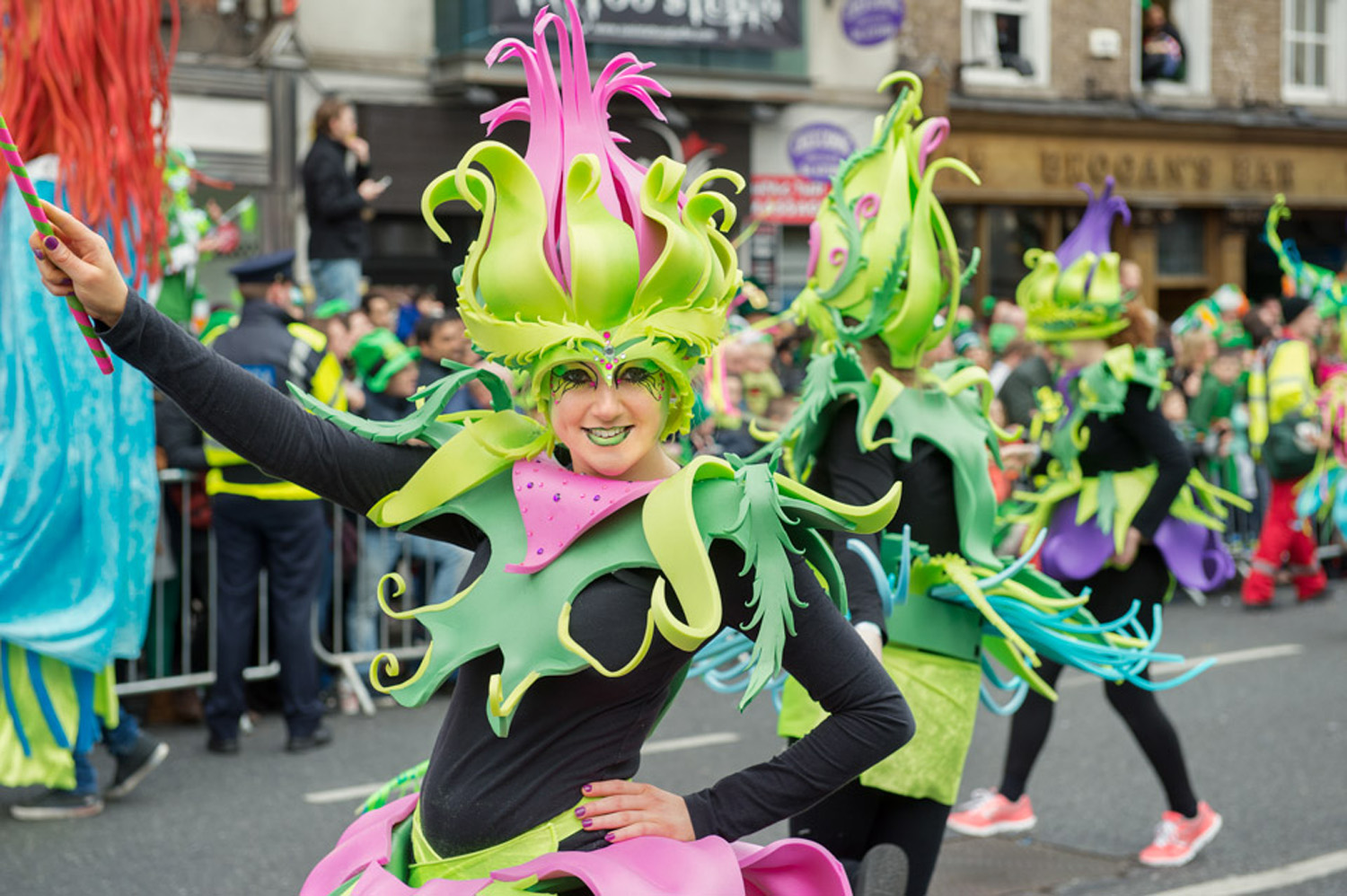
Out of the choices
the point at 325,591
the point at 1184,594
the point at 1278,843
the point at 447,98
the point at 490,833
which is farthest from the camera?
the point at 447,98

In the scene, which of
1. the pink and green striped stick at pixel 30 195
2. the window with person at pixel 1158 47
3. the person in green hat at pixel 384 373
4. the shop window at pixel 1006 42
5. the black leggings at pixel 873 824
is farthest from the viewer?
the window with person at pixel 1158 47

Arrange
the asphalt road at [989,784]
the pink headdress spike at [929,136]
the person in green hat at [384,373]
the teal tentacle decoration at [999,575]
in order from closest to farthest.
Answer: the teal tentacle decoration at [999,575], the pink headdress spike at [929,136], the asphalt road at [989,784], the person in green hat at [384,373]

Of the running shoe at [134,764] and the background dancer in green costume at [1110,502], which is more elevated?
the background dancer in green costume at [1110,502]

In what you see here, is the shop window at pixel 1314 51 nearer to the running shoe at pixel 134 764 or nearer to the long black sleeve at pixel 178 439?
the long black sleeve at pixel 178 439

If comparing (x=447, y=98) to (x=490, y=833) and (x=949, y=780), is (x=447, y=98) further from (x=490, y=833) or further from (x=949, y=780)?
(x=490, y=833)

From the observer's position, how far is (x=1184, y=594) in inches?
458

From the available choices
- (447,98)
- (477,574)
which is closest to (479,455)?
(477,574)

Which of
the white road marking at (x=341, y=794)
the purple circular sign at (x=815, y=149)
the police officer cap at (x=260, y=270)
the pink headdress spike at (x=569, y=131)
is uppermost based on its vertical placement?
the purple circular sign at (x=815, y=149)

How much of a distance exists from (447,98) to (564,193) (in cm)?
1336

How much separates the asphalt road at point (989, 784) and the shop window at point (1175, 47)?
13.7m

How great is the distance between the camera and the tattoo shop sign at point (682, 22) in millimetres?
15203

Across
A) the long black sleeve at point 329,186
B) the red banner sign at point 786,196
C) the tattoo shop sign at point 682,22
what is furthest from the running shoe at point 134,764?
the red banner sign at point 786,196

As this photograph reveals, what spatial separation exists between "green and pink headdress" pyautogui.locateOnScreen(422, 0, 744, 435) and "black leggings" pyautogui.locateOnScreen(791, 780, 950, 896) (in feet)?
4.88

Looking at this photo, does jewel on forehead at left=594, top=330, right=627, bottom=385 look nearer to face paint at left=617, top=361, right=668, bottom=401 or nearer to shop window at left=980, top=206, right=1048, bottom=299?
face paint at left=617, top=361, right=668, bottom=401
